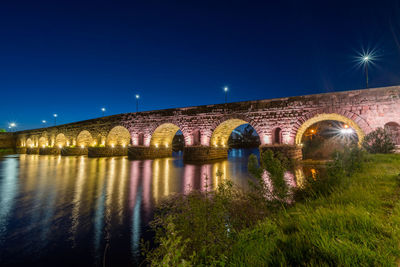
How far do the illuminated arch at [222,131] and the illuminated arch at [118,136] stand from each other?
12946 millimetres

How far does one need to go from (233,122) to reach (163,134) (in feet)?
29.4

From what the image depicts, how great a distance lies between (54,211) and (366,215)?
712cm

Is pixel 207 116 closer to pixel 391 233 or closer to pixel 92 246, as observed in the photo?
pixel 92 246

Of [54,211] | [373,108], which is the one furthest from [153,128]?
[373,108]

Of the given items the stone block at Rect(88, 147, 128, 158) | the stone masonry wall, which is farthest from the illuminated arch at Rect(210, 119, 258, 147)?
the stone masonry wall

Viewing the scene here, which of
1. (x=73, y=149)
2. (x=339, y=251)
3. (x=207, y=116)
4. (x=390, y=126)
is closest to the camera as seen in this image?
(x=339, y=251)

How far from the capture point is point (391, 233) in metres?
2.29

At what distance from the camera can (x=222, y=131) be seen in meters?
20.5

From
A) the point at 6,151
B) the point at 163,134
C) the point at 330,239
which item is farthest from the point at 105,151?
the point at 6,151

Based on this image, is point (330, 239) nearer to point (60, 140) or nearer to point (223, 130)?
point (223, 130)

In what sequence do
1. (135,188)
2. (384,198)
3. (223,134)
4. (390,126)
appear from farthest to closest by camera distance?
1. (223,134)
2. (390,126)
3. (135,188)
4. (384,198)

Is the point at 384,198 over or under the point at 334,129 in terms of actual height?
under

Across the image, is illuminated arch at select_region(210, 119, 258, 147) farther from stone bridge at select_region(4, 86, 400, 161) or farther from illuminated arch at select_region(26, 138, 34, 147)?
illuminated arch at select_region(26, 138, 34, 147)

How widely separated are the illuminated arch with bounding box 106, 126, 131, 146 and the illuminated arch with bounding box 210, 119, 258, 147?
1295 centimetres
